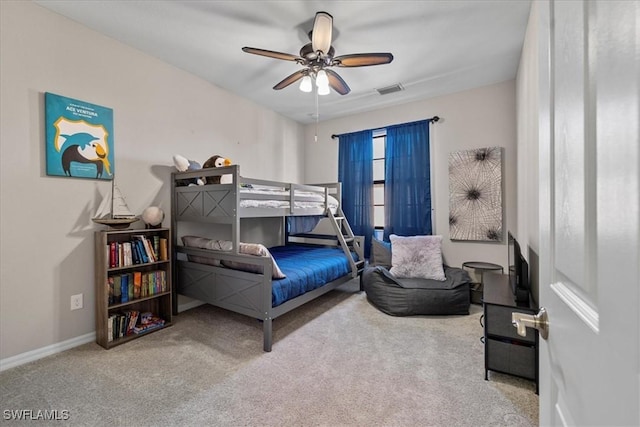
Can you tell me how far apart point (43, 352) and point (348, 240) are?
314 cm

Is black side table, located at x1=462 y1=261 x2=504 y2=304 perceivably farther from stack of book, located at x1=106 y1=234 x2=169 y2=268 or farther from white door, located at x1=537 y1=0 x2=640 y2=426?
stack of book, located at x1=106 y1=234 x2=169 y2=268

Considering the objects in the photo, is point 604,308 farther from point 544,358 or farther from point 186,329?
point 186,329

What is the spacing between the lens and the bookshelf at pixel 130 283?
7.47 feet

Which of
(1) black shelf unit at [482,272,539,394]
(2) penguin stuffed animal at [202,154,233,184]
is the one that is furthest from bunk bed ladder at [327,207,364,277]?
(1) black shelf unit at [482,272,539,394]

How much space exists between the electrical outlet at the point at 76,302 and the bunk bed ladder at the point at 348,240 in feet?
8.63

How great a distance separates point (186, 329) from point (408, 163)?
3346 millimetres

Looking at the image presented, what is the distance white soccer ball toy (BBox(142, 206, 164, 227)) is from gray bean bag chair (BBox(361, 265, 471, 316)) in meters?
2.37

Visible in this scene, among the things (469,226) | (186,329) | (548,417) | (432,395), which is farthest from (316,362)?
(469,226)

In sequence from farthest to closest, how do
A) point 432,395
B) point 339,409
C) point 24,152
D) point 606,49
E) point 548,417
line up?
1. point 24,152
2. point 432,395
3. point 339,409
4. point 548,417
5. point 606,49

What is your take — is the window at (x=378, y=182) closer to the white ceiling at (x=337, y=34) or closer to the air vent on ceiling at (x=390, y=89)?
the air vent on ceiling at (x=390, y=89)

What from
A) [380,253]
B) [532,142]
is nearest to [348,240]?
[380,253]

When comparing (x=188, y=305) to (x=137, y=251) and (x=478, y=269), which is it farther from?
(x=478, y=269)

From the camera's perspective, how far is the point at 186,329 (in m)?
2.59

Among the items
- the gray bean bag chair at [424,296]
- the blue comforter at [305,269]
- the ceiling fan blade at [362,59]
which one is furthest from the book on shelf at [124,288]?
the ceiling fan blade at [362,59]
